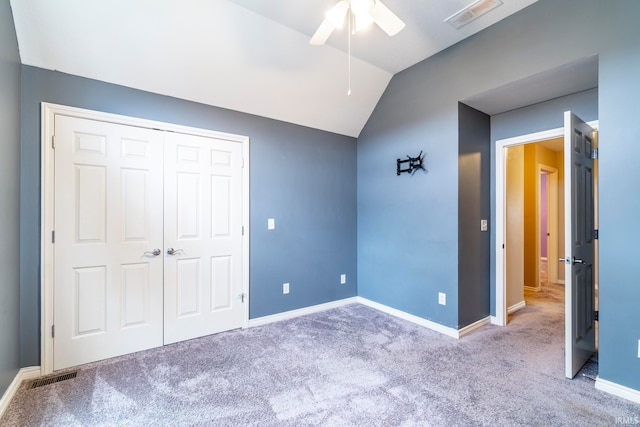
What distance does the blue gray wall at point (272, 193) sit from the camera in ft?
6.95

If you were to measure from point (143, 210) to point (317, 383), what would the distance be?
211cm

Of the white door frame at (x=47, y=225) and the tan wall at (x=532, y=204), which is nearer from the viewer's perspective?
the white door frame at (x=47, y=225)

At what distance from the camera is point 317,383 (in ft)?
6.73

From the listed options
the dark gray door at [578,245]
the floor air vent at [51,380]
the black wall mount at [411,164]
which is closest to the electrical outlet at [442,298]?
the dark gray door at [578,245]

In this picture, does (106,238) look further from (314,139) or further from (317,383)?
(314,139)

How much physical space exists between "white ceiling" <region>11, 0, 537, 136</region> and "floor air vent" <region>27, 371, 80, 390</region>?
7.86ft

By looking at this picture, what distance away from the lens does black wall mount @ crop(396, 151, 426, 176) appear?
10.3ft

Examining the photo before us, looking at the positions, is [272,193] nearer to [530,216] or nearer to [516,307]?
[516,307]

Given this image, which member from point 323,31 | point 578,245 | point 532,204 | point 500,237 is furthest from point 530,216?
point 323,31

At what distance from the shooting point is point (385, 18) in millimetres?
1734

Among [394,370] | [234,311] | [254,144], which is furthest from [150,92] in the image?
[394,370]

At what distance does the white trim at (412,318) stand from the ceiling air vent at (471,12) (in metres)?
2.90

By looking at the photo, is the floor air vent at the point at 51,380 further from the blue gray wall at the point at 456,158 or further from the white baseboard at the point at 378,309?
the blue gray wall at the point at 456,158

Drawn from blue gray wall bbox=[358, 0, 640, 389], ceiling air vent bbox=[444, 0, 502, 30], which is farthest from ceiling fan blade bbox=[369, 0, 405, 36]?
blue gray wall bbox=[358, 0, 640, 389]
